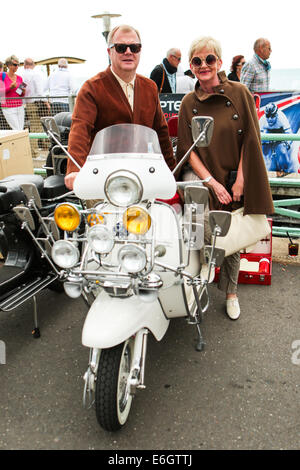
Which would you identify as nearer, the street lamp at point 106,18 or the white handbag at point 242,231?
the white handbag at point 242,231

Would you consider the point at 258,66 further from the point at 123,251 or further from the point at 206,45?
the point at 123,251

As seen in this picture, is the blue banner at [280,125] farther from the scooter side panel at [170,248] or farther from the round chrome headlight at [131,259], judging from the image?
the round chrome headlight at [131,259]

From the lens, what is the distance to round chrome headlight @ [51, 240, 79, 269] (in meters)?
1.80

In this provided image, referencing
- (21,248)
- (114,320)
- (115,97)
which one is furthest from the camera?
(21,248)

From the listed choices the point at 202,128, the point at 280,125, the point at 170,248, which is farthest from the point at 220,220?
the point at 280,125

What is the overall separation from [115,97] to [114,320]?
1362 millimetres

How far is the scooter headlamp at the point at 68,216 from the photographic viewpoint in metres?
1.85

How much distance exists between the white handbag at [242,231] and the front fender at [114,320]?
0.76 metres

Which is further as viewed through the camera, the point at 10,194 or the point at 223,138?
the point at 10,194

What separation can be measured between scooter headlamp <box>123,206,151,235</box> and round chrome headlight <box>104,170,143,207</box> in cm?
7

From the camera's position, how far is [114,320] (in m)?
1.81

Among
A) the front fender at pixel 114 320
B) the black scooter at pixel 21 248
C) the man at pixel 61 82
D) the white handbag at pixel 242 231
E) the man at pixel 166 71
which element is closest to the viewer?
the front fender at pixel 114 320

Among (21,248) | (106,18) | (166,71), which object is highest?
(106,18)

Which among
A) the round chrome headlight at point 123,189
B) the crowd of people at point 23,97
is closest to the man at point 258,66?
the crowd of people at point 23,97
